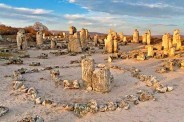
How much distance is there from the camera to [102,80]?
19141 millimetres

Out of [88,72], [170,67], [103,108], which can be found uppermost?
[88,72]

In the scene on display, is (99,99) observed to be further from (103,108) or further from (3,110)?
(3,110)

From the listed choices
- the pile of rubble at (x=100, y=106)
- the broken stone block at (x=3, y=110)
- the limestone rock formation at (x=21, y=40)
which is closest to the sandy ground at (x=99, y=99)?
the broken stone block at (x=3, y=110)

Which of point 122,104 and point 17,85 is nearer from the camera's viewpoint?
point 122,104

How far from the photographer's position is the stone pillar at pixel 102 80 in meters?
19.2

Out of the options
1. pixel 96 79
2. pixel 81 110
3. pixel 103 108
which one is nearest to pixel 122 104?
pixel 103 108

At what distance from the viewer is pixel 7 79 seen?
2238 cm

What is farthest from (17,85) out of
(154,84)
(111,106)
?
(154,84)

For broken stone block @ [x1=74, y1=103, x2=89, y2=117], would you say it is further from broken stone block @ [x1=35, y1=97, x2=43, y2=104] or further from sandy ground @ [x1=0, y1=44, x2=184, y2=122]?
broken stone block @ [x1=35, y1=97, x2=43, y2=104]

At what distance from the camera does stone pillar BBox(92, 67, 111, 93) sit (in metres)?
19.2

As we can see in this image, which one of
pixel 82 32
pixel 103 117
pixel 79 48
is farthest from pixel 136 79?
pixel 82 32

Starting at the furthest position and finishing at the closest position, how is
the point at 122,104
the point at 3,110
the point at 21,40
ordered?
the point at 21,40, the point at 122,104, the point at 3,110

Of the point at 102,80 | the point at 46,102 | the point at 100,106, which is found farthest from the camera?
the point at 102,80

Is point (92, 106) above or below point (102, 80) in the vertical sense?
below
